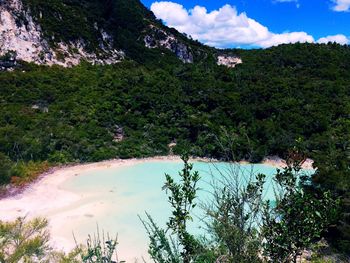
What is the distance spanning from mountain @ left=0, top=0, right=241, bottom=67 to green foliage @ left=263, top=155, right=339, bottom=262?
39.1 metres

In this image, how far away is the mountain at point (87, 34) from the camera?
42.1 metres

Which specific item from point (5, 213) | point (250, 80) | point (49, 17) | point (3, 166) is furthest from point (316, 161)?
point (49, 17)

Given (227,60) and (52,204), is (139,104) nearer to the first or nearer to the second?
(52,204)

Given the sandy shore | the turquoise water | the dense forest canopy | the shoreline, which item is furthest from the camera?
the dense forest canopy

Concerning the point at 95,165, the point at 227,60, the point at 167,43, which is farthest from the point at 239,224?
the point at 227,60

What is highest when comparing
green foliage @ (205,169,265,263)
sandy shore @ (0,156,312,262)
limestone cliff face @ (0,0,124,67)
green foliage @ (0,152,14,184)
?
limestone cliff face @ (0,0,124,67)

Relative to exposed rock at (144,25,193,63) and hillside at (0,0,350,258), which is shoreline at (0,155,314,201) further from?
exposed rock at (144,25,193,63)

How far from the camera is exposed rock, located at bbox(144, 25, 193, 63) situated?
58869 mm

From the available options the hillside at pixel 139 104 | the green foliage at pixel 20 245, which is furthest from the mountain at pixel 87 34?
the green foliage at pixel 20 245

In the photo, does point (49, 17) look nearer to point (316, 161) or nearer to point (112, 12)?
point (112, 12)

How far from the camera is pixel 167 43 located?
59.2m

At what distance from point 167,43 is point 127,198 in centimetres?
4300

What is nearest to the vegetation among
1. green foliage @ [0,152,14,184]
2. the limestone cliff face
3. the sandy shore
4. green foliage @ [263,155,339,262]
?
green foliage @ [263,155,339,262]

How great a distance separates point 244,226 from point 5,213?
14.2 meters
